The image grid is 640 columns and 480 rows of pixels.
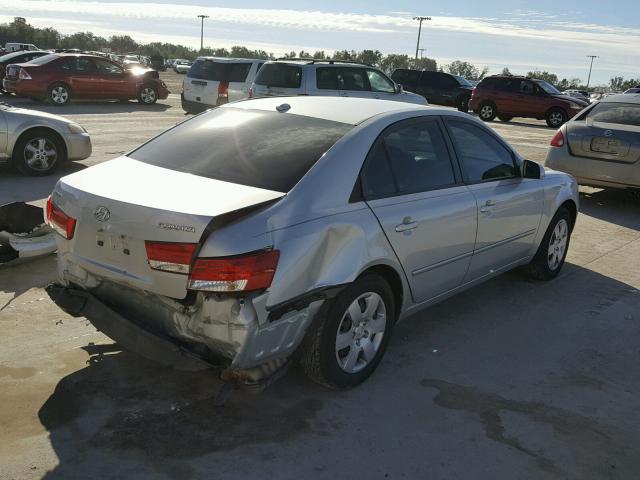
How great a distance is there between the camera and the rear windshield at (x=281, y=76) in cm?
1405

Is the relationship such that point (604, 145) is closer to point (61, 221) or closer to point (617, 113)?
point (617, 113)

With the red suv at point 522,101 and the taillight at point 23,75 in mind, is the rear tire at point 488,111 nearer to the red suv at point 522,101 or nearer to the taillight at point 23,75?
the red suv at point 522,101

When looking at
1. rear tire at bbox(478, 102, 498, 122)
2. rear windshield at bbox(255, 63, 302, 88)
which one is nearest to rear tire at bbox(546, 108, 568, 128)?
rear tire at bbox(478, 102, 498, 122)

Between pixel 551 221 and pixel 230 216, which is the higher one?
pixel 230 216

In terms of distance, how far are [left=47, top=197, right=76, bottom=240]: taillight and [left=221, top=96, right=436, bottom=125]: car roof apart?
1427 mm

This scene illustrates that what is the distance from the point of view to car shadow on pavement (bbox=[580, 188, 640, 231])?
902 cm

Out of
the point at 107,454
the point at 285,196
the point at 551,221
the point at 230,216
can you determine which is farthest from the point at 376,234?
the point at 551,221

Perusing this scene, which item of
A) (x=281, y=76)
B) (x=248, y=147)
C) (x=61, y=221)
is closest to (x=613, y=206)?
(x=281, y=76)

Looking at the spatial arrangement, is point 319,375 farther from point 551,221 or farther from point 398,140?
point 551,221

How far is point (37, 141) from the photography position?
920 centimetres

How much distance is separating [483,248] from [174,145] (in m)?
2.30

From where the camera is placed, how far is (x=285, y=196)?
336cm

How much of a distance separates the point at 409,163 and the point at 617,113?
6582 millimetres

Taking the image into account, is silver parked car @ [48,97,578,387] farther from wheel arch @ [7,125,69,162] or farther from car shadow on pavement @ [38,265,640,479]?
wheel arch @ [7,125,69,162]
